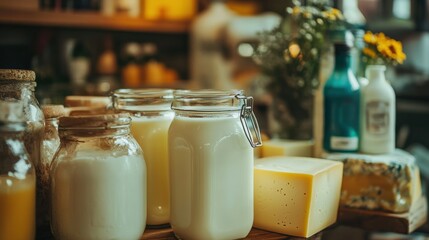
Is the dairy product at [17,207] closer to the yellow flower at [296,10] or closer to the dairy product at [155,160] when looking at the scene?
the dairy product at [155,160]

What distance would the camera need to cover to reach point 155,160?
1.02 m

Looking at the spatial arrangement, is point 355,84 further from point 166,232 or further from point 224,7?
point 224,7

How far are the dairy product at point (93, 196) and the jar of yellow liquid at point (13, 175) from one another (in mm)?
52

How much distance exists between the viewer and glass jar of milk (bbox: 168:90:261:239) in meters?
0.91

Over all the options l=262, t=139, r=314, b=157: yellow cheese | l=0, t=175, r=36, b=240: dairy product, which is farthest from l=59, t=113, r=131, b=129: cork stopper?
l=262, t=139, r=314, b=157: yellow cheese

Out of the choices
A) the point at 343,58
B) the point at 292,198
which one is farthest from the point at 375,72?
the point at 292,198

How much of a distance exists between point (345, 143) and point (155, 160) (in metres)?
0.56

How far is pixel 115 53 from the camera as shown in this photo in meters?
3.62

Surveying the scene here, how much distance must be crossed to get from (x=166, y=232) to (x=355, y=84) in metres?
0.65

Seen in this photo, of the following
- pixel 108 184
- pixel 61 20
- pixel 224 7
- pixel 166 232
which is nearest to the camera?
pixel 108 184

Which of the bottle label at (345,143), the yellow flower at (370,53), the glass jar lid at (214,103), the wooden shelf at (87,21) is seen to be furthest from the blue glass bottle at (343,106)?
the wooden shelf at (87,21)

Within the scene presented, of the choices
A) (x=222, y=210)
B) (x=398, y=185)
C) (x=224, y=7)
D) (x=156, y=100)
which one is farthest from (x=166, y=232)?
(x=224, y=7)

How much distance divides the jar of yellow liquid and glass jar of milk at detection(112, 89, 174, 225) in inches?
9.1

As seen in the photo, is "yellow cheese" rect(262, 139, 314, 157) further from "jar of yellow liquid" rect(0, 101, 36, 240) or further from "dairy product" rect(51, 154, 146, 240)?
"jar of yellow liquid" rect(0, 101, 36, 240)
